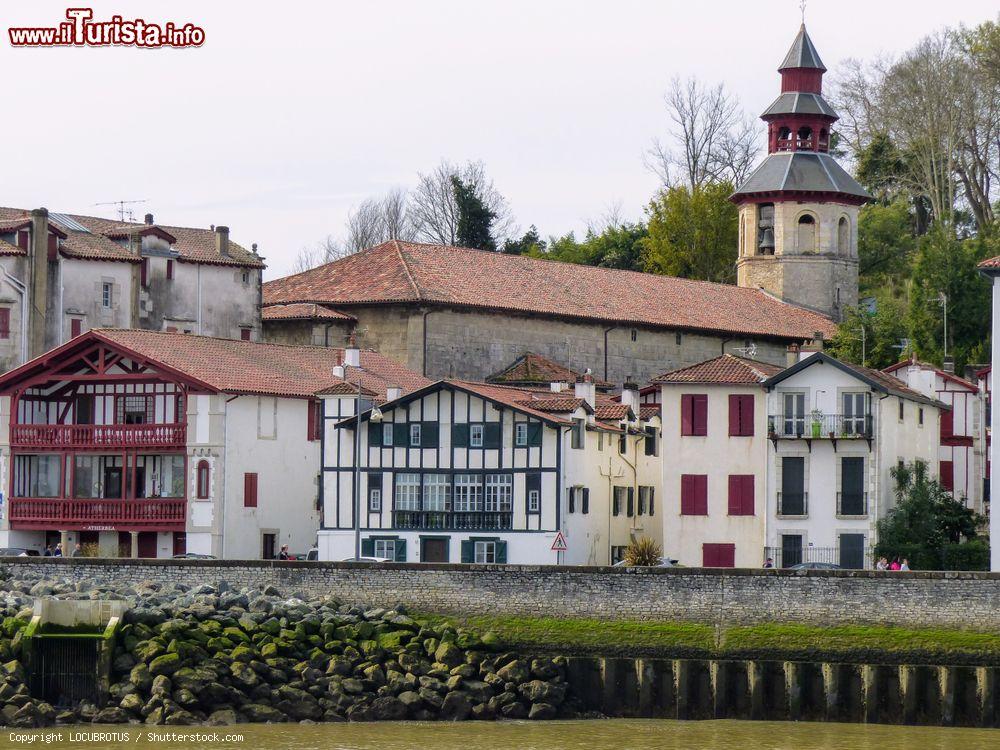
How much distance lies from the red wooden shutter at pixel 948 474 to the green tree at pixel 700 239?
37.3 metres

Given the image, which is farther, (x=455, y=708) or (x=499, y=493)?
(x=499, y=493)

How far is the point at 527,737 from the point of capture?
137 feet

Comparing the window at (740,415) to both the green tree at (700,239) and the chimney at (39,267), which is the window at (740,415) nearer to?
the chimney at (39,267)

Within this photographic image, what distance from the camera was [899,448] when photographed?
57.1 metres

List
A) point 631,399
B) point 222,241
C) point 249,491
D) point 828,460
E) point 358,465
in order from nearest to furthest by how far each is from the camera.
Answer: point 358,465
point 828,460
point 249,491
point 631,399
point 222,241

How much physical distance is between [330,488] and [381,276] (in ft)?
59.0

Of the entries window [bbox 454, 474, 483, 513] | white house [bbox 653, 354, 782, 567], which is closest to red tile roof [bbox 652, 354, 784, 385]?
white house [bbox 653, 354, 782, 567]

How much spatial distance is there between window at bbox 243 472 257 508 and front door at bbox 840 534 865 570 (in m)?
15.2

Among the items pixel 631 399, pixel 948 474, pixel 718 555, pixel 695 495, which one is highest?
pixel 631 399

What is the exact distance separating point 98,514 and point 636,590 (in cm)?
1786

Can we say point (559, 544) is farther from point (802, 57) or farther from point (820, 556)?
point (802, 57)

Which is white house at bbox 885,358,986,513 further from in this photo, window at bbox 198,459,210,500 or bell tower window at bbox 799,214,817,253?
bell tower window at bbox 799,214,817,253

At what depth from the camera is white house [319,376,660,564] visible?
55.8m

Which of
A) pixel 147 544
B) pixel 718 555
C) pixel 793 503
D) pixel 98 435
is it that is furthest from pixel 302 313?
pixel 793 503
